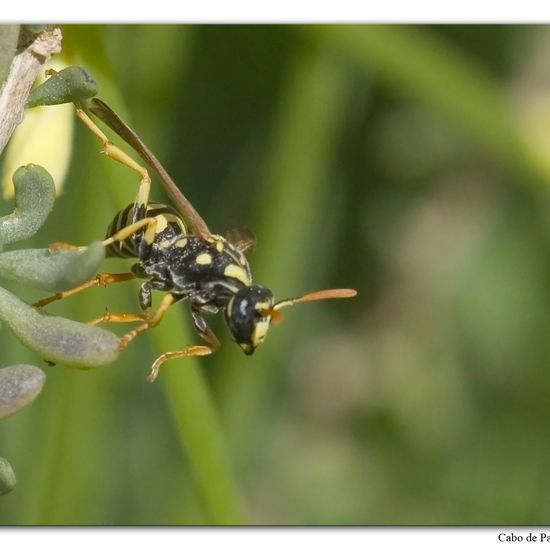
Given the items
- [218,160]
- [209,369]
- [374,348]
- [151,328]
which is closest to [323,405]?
[374,348]

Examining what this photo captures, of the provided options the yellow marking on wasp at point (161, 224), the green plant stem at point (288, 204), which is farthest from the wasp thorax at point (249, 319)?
the green plant stem at point (288, 204)

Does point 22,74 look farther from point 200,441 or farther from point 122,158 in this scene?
point 200,441

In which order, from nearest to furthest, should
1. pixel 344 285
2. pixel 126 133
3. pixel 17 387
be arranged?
pixel 17 387 → pixel 126 133 → pixel 344 285

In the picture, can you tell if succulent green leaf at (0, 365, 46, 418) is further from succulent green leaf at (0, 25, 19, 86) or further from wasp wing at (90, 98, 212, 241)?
wasp wing at (90, 98, 212, 241)

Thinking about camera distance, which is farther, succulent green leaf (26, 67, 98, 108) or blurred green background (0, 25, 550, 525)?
blurred green background (0, 25, 550, 525)

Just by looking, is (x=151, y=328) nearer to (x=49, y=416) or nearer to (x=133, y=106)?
(x=49, y=416)

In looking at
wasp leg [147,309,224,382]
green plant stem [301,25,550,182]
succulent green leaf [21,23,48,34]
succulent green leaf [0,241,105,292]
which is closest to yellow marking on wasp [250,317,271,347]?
wasp leg [147,309,224,382]

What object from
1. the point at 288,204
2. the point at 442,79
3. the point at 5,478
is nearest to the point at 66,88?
the point at 5,478
